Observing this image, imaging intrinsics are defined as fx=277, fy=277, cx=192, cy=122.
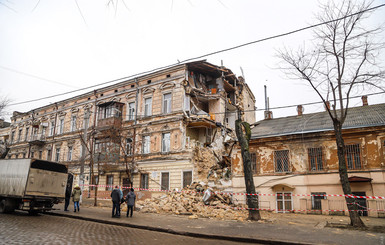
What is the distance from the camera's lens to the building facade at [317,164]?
17.9 m

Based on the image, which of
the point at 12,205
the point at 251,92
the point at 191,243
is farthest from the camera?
the point at 251,92

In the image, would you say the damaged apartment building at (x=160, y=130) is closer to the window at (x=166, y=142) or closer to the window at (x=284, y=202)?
the window at (x=166, y=142)

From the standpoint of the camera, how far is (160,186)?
25.0 metres

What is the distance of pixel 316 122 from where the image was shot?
21781mm

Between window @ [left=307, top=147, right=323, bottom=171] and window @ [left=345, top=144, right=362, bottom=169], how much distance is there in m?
1.71

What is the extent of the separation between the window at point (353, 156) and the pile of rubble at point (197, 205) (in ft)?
25.6

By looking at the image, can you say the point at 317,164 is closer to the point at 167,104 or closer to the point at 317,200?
the point at 317,200

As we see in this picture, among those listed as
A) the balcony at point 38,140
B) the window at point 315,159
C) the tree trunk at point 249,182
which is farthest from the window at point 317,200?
the balcony at point 38,140

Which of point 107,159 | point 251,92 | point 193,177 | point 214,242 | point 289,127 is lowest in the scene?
point 214,242

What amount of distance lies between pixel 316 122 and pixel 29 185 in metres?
19.9

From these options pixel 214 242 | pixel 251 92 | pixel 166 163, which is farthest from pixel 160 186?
pixel 251 92

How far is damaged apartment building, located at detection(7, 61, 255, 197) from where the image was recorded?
80.9 feet

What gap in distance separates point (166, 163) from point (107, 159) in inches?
257

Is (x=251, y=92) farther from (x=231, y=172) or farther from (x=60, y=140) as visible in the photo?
(x=60, y=140)
